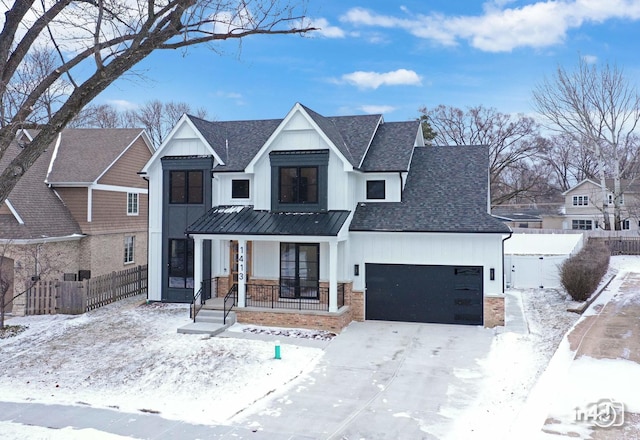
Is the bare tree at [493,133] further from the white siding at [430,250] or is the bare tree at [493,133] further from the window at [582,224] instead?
the white siding at [430,250]

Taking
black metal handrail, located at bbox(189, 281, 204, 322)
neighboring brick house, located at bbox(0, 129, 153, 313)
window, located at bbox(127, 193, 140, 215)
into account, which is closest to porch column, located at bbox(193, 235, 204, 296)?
black metal handrail, located at bbox(189, 281, 204, 322)

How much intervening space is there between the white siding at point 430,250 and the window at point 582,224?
42.1 metres

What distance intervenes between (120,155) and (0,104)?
17580 mm

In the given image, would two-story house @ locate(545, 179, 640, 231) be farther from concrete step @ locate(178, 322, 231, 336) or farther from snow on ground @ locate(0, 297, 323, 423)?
snow on ground @ locate(0, 297, 323, 423)

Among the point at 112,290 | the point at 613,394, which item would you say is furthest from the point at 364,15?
the point at 112,290

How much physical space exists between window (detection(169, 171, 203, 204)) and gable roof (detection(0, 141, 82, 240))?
4901mm

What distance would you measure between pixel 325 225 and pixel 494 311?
584 cm

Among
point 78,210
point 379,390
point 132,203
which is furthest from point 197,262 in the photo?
point 132,203

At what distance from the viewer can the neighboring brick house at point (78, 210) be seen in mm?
18312

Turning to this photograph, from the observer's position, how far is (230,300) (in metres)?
17.0

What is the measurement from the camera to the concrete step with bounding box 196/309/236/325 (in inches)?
603

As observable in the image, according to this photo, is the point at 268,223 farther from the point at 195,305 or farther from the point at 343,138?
the point at 343,138

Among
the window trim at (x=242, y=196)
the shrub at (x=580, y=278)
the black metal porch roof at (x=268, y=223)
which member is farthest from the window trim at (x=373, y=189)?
the shrub at (x=580, y=278)

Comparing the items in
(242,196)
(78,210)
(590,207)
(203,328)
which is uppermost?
(590,207)
